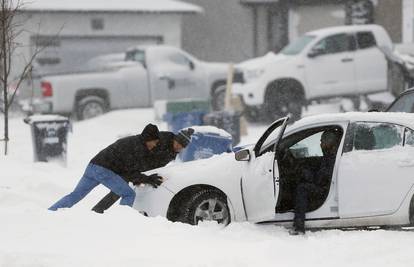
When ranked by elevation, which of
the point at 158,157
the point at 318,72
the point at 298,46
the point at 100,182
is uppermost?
the point at 298,46

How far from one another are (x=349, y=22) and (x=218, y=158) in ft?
58.8

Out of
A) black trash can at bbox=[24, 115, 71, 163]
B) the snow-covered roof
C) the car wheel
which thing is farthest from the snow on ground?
the snow-covered roof

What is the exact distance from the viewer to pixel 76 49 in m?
29.0

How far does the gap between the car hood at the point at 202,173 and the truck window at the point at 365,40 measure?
39.4 feet

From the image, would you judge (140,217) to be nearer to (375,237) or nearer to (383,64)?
(375,237)

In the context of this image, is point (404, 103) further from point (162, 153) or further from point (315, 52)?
point (315, 52)

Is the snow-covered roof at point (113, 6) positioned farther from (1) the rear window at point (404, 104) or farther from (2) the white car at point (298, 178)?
(2) the white car at point (298, 178)

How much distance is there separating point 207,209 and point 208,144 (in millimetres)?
4001

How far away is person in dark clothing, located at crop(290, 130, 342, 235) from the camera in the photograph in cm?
936

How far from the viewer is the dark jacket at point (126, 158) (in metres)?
10.2

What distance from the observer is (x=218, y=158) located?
396 inches

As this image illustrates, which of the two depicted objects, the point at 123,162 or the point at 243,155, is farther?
the point at 123,162

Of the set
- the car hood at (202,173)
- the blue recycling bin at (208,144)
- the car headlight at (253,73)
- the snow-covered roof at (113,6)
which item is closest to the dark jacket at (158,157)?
the car hood at (202,173)

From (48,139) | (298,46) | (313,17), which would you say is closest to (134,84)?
(298,46)
